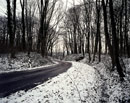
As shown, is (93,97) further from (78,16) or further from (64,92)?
(78,16)

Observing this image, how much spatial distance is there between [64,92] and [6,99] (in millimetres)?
3064

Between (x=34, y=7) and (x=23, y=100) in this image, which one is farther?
(x=34, y=7)

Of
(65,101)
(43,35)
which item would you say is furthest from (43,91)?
(43,35)

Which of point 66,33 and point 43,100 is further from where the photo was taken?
point 66,33

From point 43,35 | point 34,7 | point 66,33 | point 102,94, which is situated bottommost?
point 102,94

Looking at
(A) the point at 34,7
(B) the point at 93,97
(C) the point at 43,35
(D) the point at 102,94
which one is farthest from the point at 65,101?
(A) the point at 34,7

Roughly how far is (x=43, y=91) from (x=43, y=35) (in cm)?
2235

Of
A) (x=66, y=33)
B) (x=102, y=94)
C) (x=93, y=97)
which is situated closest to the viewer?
(x=93, y=97)

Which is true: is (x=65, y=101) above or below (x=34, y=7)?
below

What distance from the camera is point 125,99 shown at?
684 centimetres

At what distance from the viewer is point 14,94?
713cm

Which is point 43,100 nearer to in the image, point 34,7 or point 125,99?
point 125,99

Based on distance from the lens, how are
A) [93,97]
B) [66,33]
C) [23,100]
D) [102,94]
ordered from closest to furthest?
1. [23,100]
2. [93,97]
3. [102,94]
4. [66,33]

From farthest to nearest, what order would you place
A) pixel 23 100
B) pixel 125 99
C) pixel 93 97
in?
pixel 93 97 → pixel 125 99 → pixel 23 100
